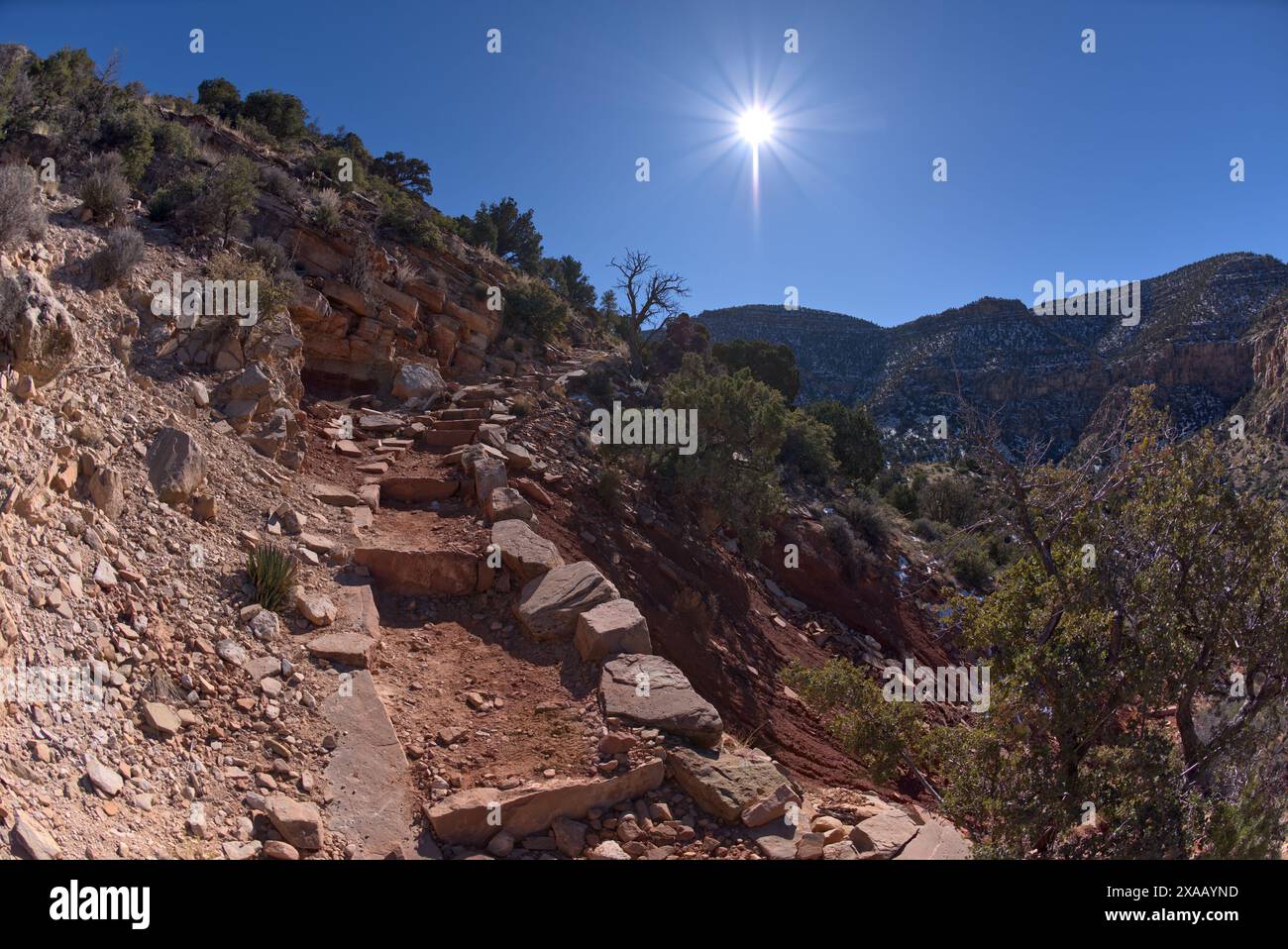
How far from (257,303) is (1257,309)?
146 ft

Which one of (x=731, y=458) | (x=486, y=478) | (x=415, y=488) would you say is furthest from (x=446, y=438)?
(x=731, y=458)

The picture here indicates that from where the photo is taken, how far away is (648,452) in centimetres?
1384

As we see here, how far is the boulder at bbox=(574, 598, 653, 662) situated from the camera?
21.7ft

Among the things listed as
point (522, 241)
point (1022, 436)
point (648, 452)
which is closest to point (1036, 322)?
point (1022, 436)

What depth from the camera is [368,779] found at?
201 inches

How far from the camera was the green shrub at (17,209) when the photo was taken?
699 centimetres

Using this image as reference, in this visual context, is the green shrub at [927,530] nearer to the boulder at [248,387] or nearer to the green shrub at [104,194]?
the boulder at [248,387]

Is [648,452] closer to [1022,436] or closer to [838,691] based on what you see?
[838,691]

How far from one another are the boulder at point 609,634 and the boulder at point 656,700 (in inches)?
7.4

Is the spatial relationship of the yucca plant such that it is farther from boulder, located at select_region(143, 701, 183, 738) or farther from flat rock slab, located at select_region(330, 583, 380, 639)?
boulder, located at select_region(143, 701, 183, 738)

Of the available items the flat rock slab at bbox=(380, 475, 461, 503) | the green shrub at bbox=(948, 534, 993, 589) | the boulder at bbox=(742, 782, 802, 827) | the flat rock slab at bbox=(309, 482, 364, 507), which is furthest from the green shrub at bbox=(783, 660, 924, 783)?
the green shrub at bbox=(948, 534, 993, 589)

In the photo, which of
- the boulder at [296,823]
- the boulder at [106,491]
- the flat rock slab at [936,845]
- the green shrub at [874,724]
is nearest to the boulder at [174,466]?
the boulder at [106,491]

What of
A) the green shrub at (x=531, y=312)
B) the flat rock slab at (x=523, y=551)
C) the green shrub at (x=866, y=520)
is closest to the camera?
the flat rock slab at (x=523, y=551)

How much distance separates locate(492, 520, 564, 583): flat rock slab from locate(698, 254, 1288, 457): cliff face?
2433 cm
